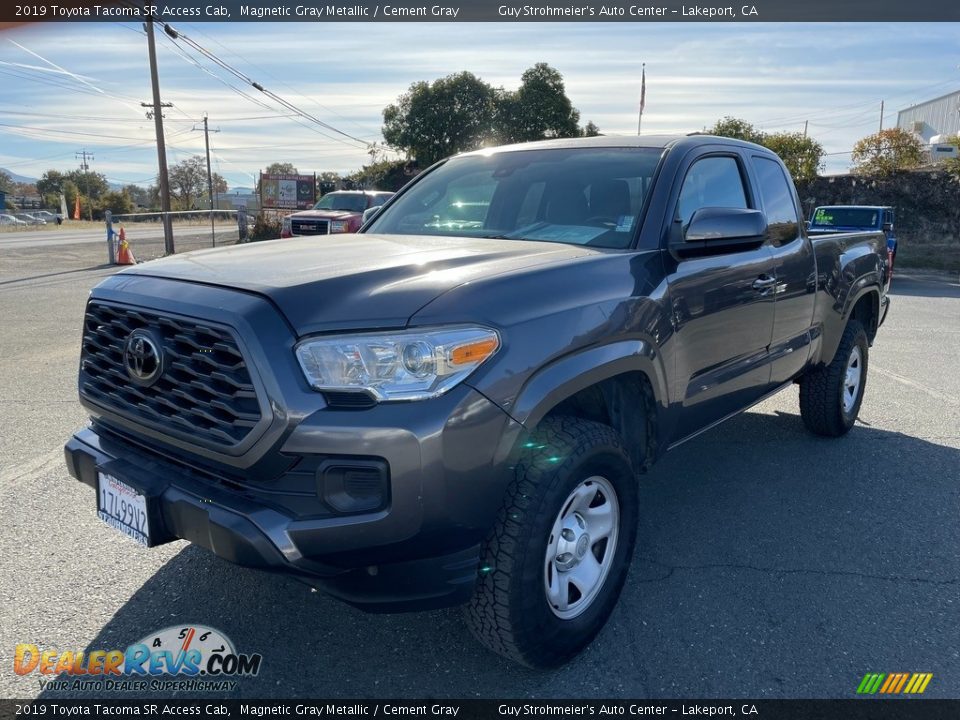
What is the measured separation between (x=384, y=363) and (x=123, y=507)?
3.71 feet

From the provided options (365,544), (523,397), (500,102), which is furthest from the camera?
(500,102)

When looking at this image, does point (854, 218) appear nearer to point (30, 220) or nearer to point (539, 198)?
point (539, 198)

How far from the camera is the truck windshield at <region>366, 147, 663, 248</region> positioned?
3.41 metres

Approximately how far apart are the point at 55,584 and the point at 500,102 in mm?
42956

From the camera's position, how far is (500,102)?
4291 cm

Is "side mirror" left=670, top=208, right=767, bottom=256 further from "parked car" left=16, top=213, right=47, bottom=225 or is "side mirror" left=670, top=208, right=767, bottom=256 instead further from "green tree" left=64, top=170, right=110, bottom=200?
"green tree" left=64, top=170, right=110, bottom=200

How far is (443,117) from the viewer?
41906mm

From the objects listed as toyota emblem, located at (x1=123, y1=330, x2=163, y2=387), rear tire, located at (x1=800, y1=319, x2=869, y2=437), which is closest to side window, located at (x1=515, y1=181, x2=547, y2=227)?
toyota emblem, located at (x1=123, y1=330, x2=163, y2=387)

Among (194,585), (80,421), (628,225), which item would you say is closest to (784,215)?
(628,225)

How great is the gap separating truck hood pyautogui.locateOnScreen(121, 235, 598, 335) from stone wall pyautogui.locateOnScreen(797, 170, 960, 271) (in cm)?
2339

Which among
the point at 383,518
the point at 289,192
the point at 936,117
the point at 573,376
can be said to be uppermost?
the point at 936,117

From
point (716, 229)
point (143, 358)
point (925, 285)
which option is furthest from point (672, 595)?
point (925, 285)

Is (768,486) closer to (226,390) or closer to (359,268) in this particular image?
(359,268)

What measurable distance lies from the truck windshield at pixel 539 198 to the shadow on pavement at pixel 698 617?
160cm
